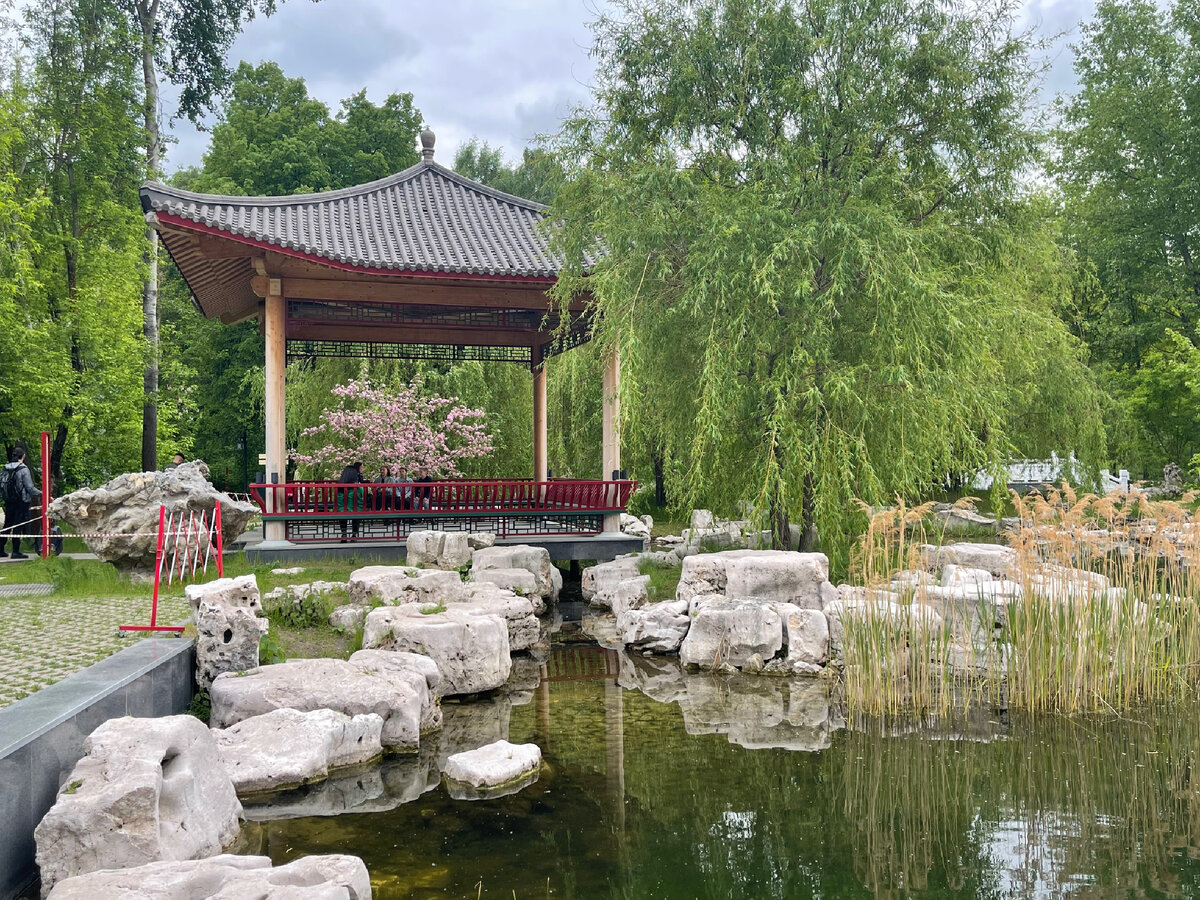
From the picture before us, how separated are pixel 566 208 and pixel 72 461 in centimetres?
911

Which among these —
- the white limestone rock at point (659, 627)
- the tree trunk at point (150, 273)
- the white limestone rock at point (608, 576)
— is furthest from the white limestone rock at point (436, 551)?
the tree trunk at point (150, 273)

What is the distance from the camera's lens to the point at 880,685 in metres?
5.38

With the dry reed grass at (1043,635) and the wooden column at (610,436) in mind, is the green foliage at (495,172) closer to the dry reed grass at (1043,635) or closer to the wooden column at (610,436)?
the wooden column at (610,436)

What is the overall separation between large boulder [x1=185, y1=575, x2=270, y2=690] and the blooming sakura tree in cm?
829

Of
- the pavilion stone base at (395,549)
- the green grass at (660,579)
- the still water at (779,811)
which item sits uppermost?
the pavilion stone base at (395,549)

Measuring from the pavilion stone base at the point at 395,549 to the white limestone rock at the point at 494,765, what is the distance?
517cm

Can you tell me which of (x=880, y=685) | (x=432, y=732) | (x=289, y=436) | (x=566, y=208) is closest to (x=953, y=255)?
(x=566, y=208)

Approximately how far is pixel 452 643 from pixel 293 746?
1.71m

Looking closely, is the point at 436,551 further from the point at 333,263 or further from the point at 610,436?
the point at 333,263

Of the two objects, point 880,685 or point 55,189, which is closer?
point 880,685

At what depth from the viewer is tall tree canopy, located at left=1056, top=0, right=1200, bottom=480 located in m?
17.0

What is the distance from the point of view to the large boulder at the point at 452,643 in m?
6.02

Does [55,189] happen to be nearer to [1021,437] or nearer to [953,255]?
[953,255]

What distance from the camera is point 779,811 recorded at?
4.09 metres
